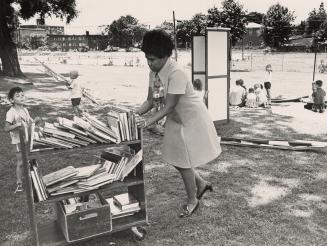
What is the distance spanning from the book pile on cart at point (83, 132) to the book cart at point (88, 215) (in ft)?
0.18

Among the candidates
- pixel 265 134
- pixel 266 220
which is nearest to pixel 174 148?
pixel 266 220

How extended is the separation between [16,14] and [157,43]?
81.7 feet

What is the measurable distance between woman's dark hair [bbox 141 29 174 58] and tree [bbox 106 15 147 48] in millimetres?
116300

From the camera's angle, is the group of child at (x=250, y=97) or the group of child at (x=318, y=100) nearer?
the group of child at (x=318, y=100)

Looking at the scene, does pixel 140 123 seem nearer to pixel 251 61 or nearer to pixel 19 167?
pixel 19 167

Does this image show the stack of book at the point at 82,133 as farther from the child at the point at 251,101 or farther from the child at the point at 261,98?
the child at the point at 261,98

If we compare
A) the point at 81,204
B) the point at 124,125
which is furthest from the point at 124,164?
the point at 81,204

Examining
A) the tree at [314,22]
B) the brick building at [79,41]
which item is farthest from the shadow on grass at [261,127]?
the brick building at [79,41]

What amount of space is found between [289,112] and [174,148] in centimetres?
837

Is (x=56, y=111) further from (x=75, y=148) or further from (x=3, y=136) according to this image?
(x=75, y=148)

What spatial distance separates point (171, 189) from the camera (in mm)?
5906

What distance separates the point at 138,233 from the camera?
4.37m

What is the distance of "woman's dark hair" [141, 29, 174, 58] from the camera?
4.31 meters

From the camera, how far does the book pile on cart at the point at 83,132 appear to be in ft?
12.5
